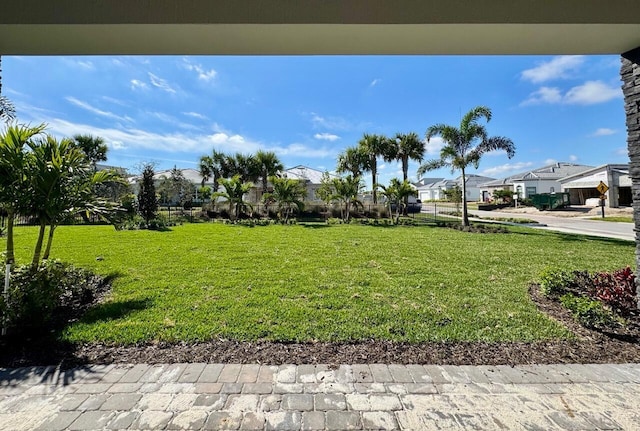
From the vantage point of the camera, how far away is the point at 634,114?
9.93 feet

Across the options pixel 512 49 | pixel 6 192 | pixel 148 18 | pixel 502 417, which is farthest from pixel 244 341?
pixel 512 49

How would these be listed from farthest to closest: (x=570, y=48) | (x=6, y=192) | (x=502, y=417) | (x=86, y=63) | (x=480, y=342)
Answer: (x=86, y=63), (x=6, y=192), (x=480, y=342), (x=570, y=48), (x=502, y=417)

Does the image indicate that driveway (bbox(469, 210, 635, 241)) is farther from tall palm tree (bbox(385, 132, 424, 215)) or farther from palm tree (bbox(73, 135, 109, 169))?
palm tree (bbox(73, 135, 109, 169))

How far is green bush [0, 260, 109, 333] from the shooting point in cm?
326

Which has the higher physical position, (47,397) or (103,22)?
(103,22)

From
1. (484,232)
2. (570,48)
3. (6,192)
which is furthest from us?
(484,232)

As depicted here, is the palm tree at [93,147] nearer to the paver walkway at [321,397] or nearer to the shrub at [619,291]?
the paver walkway at [321,397]

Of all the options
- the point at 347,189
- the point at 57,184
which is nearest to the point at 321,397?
the point at 57,184

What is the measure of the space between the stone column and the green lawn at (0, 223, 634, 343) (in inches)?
64.9

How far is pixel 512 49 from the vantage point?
296 centimetres

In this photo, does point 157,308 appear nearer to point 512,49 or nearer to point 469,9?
point 469,9

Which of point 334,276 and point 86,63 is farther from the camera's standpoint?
point 334,276

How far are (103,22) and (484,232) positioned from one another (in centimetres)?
1501

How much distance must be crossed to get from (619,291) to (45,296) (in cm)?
732
